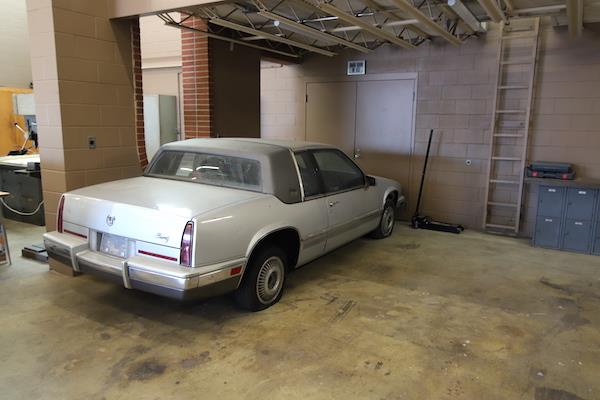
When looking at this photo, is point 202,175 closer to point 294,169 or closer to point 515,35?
point 294,169

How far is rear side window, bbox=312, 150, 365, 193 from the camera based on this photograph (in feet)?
15.3

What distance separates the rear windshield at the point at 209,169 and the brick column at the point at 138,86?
0.79 meters

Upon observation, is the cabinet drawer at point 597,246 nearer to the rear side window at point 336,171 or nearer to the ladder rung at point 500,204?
the ladder rung at point 500,204

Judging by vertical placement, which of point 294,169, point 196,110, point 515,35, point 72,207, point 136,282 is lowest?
point 136,282

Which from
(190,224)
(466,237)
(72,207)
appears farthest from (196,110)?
(466,237)

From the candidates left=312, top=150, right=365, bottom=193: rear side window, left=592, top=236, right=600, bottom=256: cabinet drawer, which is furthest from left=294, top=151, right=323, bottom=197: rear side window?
left=592, top=236, right=600, bottom=256: cabinet drawer

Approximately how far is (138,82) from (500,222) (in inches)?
217

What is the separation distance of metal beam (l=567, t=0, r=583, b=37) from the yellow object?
372 inches

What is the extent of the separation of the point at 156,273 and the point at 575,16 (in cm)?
510

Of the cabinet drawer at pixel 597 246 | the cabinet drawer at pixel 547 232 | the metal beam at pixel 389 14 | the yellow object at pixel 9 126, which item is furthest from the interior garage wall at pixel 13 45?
the cabinet drawer at pixel 597 246

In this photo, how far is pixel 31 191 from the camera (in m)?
6.67

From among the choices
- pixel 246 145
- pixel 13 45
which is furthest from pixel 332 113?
pixel 13 45

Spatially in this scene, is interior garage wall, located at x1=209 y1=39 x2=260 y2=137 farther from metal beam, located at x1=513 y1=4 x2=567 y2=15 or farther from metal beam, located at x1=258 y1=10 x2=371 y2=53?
metal beam, located at x1=513 y1=4 x2=567 y2=15

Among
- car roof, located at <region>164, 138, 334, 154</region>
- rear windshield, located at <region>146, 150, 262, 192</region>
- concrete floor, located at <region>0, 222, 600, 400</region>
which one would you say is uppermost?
car roof, located at <region>164, 138, 334, 154</region>
